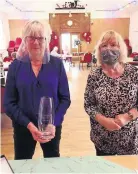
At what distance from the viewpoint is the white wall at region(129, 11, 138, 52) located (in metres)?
14.7

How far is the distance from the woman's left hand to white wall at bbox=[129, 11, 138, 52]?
45.4 ft

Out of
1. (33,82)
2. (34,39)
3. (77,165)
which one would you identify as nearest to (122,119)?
(77,165)

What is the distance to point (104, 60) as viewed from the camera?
1563 millimetres

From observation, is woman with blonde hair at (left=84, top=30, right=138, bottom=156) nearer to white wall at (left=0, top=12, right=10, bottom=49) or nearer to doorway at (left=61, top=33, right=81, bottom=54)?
white wall at (left=0, top=12, right=10, bottom=49)

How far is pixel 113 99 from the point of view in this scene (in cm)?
150

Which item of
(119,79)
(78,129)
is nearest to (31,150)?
(119,79)

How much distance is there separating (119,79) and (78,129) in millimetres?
2744

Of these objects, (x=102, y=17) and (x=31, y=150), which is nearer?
(x=31, y=150)

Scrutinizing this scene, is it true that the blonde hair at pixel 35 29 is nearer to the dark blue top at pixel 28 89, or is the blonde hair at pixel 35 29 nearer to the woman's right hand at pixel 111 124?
the dark blue top at pixel 28 89

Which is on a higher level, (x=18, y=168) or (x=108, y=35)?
(x=108, y=35)

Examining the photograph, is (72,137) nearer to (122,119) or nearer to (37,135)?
(122,119)

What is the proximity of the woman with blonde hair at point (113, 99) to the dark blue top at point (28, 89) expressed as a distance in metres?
0.21

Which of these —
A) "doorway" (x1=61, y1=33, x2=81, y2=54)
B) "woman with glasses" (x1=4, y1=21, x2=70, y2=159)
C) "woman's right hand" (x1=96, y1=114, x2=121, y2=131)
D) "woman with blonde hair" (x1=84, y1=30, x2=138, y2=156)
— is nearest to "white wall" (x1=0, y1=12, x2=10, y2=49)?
"doorway" (x1=61, y1=33, x2=81, y2=54)

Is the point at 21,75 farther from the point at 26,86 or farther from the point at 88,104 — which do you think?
the point at 88,104
